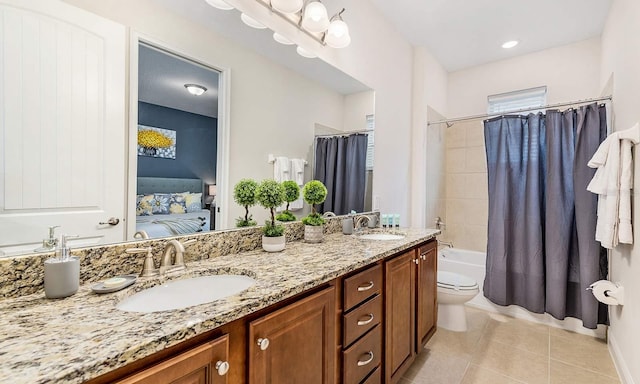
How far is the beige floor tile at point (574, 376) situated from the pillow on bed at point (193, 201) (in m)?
2.26

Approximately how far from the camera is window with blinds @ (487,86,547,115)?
3043 millimetres

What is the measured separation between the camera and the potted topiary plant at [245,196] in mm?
1383

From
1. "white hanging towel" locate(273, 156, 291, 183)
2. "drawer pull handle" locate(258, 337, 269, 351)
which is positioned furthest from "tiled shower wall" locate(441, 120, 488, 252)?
"drawer pull handle" locate(258, 337, 269, 351)

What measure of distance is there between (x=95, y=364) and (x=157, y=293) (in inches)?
17.7

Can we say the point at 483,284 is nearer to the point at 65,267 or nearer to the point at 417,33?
the point at 417,33

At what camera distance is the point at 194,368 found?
0.62 m

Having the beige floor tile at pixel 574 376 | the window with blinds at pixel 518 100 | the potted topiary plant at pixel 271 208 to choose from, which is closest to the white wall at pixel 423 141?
the window with blinds at pixel 518 100

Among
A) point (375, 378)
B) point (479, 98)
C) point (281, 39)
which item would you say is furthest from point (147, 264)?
point (479, 98)

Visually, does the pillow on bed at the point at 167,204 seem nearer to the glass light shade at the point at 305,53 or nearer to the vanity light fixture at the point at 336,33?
the glass light shade at the point at 305,53

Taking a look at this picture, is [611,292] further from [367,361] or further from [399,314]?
[367,361]

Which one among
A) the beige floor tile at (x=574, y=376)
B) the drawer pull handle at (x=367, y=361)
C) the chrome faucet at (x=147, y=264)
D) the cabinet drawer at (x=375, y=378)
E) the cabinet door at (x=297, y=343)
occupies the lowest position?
the beige floor tile at (x=574, y=376)

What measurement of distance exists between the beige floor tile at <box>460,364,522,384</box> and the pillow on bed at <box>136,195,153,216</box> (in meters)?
1.96

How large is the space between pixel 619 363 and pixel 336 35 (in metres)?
2.77

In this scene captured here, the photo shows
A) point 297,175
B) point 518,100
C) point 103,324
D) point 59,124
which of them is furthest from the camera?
point 518,100
